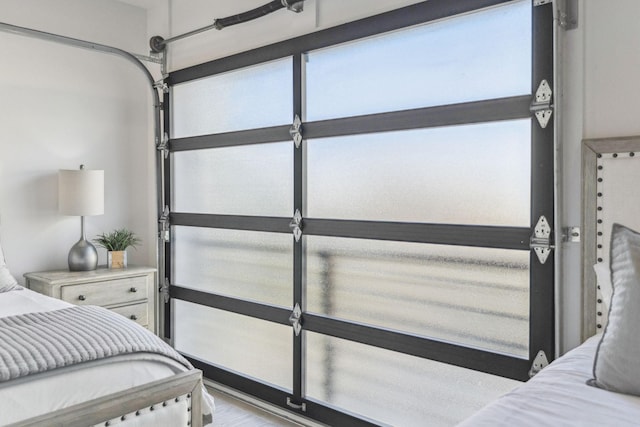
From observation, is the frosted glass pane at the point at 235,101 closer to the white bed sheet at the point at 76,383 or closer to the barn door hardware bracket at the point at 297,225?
the barn door hardware bracket at the point at 297,225

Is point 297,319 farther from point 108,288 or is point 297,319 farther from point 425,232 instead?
point 108,288

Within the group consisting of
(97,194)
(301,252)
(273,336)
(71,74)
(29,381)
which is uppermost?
(71,74)

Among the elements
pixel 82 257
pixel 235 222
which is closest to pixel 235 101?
pixel 235 222

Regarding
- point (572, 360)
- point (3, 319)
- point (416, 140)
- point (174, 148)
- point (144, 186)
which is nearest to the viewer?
point (572, 360)

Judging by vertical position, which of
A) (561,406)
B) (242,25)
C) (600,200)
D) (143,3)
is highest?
(143,3)

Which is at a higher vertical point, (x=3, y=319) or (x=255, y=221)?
(x=255, y=221)

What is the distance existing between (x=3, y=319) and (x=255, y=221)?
Result: 1.42 metres

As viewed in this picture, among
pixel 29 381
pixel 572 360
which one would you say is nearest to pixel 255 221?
pixel 29 381

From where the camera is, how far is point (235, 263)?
3.29 meters

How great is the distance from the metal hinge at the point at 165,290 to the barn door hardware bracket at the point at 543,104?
275 cm

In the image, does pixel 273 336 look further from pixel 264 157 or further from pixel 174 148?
pixel 174 148

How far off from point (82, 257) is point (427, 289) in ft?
7.56

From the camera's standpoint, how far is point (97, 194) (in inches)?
135

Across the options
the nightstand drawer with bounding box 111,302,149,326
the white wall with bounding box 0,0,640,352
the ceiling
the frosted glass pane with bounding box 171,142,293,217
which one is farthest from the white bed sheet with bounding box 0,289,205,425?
the ceiling
